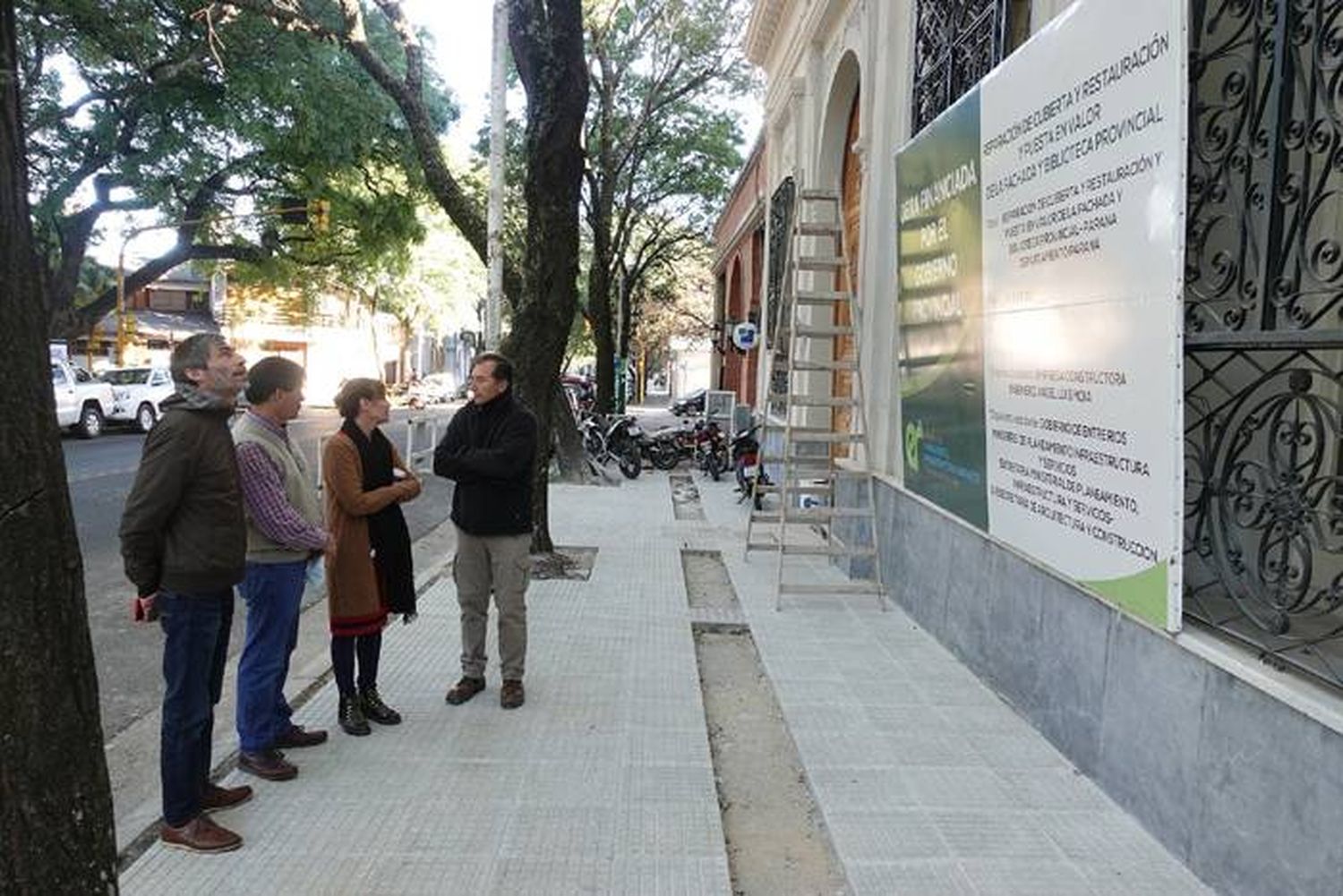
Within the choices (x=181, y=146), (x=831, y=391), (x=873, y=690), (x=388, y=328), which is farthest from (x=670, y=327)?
(x=873, y=690)

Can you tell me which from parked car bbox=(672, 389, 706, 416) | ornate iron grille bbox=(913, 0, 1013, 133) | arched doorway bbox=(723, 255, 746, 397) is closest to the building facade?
ornate iron grille bbox=(913, 0, 1013, 133)

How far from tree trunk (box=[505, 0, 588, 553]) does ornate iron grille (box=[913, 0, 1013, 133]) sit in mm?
2767

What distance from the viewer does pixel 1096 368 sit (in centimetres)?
394

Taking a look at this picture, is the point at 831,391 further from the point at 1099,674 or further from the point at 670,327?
the point at 670,327

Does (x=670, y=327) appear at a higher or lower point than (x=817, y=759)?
higher

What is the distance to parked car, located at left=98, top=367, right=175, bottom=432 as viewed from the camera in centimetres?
2244

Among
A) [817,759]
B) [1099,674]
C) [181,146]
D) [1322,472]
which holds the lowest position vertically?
[817,759]

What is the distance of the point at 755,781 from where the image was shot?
4246 mm

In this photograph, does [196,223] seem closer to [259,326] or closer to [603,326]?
[603,326]

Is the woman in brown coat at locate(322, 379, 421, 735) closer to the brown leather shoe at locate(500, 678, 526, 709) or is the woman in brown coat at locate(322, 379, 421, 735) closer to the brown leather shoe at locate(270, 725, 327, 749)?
the brown leather shoe at locate(270, 725, 327, 749)

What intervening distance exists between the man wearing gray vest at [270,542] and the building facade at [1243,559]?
327cm

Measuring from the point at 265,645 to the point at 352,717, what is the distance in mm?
722

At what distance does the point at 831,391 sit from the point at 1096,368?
6720 mm

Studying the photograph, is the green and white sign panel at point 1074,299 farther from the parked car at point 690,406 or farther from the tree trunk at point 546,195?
the parked car at point 690,406
